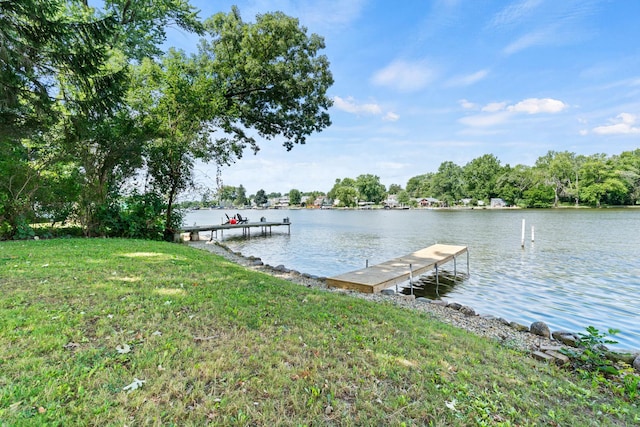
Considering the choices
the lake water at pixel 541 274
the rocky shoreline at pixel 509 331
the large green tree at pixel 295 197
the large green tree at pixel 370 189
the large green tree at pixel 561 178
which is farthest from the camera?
the large green tree at pixel 295 197

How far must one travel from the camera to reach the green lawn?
197 centimetres

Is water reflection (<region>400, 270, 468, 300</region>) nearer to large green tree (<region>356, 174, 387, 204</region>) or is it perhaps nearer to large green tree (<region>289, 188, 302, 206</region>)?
large green tree (<region>356, 174, 387, 204</region>)

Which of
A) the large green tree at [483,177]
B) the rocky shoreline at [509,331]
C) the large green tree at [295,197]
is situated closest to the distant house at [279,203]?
the large green tree at [295,197]

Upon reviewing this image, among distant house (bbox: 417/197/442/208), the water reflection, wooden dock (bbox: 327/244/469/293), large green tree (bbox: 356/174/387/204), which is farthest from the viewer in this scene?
large green tree (bbox: 356/174/387/204)

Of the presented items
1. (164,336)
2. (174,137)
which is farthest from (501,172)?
(164,336)

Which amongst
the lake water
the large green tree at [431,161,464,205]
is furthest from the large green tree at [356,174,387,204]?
the lake water

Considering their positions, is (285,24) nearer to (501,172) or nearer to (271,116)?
(271,116)

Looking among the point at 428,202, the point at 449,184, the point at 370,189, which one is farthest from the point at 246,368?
the point at 370,189

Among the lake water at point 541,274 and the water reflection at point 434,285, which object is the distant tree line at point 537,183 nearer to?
the lake water at point 541,274

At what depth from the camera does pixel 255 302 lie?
411cm

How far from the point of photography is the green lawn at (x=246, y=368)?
1967mm

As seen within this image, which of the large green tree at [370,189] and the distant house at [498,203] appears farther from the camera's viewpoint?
the large green tree at [370,189]

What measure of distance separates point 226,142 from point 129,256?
8.82 m

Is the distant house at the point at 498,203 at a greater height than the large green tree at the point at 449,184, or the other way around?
the large green tree at the point at 449,184
